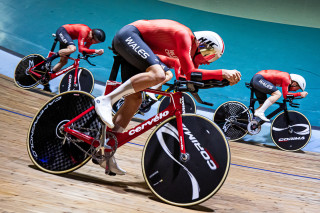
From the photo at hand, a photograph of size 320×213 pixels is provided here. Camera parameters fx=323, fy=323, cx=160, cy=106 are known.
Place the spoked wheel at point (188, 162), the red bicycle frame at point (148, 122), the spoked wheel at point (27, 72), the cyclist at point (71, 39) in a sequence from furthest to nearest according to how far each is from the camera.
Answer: the spoked wheel at point (27, 72) < the cyclist at point (71, 39) < the red bicycle frame at point (148, 122) < the spoked wheel at point (188, 162)

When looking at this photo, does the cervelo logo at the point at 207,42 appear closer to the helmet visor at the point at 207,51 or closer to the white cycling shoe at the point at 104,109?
the helmet visor at the point at 207,51

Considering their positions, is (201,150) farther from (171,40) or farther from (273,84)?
(273,84)

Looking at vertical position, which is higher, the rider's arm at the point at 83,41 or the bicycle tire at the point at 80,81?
the rider's arm at the point at 83,41

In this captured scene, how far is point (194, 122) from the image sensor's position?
2.09 meters

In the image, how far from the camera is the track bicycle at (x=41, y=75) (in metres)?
6.62

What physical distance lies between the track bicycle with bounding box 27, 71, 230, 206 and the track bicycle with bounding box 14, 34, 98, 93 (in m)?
4.37

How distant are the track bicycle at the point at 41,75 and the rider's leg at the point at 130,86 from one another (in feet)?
15.4

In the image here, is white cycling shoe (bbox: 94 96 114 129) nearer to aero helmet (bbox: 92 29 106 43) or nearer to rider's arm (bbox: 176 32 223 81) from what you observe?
rider's arm (bbox: 176 32 223 81)

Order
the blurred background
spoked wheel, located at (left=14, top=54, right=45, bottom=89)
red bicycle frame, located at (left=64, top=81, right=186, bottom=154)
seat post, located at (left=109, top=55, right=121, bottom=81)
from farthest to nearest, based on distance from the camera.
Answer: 1. the blurred background
2. spoked wheel, located at (left=14, top=54, right=45, bottom=89)
3. seat post, located at (left=109, top=55, right=121, bottom=81)
4. red bicycle frame, located at (left=64, top=81, right=186, bottom=154)

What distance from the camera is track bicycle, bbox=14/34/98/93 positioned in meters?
6.62

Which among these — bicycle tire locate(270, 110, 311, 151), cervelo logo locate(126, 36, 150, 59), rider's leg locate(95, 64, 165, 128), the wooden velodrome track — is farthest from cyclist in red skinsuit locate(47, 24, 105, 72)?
rider's leg locate(95, 64, 165, 128)

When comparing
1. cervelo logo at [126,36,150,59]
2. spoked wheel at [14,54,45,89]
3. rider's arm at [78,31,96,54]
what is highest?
cervelo logo at [126,36,150,59]

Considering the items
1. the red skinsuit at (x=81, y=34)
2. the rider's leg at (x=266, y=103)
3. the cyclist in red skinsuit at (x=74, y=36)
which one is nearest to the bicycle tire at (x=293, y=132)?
the rider's leg at (x=266, y=103)

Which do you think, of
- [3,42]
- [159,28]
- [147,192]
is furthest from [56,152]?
[3,42]
